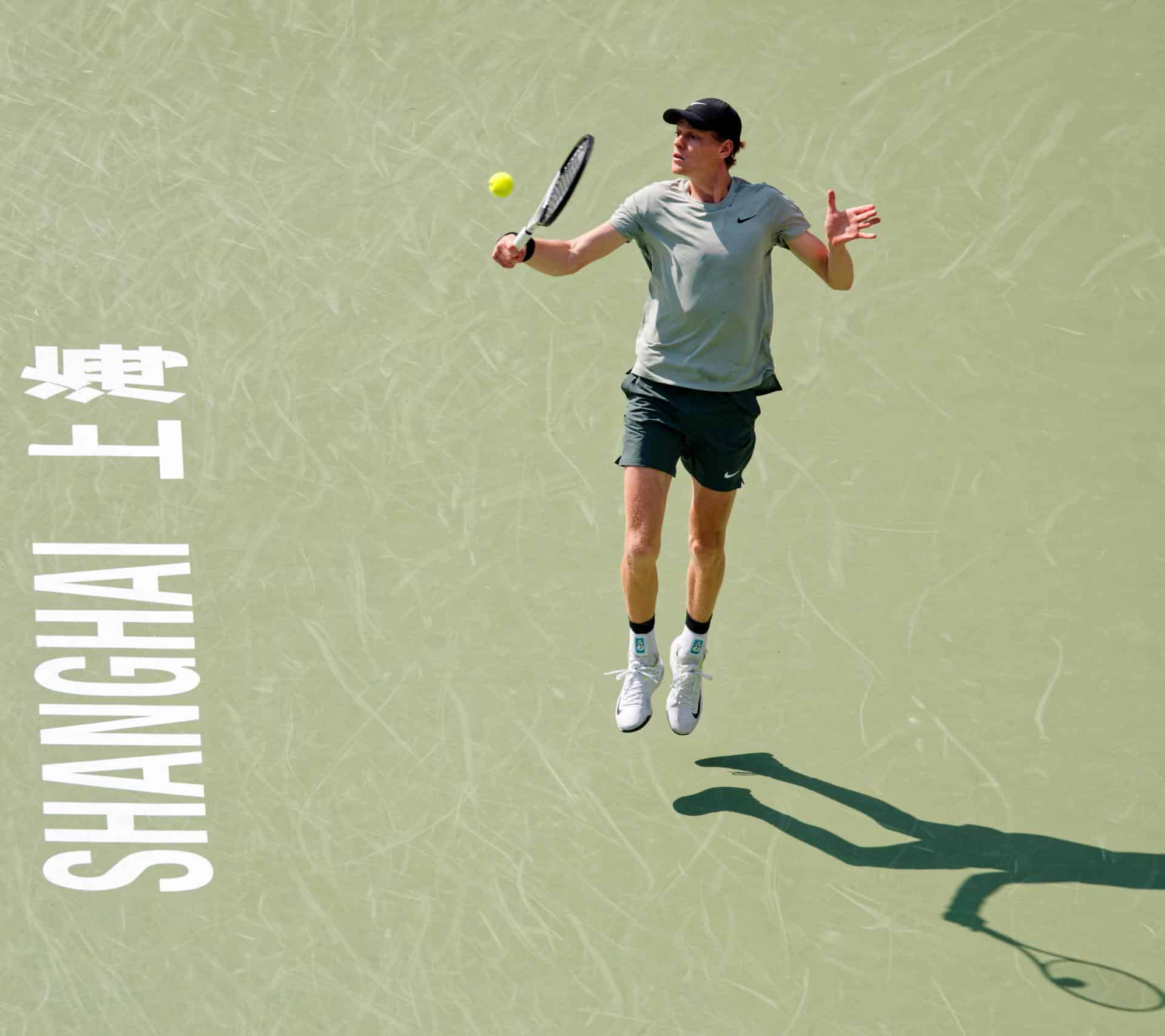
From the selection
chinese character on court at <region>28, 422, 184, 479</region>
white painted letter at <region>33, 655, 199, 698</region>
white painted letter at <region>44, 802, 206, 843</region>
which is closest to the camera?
white painted letter at <region>44, 802, 206, 843</region>

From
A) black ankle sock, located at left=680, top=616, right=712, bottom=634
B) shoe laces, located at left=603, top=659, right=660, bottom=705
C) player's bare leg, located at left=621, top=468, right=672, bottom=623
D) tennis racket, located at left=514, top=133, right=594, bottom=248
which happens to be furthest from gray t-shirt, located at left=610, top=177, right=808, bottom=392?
shoe laces, located at left=603, top=659, right=660, bottom=705

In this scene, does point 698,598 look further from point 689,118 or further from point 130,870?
point 130,870

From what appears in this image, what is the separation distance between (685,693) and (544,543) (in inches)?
43.1

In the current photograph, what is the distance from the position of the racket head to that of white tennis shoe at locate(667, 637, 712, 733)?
5.70ft

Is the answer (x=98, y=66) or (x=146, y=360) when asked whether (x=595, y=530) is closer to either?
(x=146, y=360)

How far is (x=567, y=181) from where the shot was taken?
655 cm

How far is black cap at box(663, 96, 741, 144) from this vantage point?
20.6 feet

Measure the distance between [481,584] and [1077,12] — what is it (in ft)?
Result: 13.6

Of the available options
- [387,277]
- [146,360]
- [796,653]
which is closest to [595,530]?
[796,653]

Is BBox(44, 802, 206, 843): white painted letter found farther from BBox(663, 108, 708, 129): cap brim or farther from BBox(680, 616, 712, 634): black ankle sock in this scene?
BBox(663, 108, 708, 129): cap brim

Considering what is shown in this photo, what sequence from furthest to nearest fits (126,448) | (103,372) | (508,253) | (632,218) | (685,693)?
(103,372) → (126,448) → (685,693) → (632,218) → (508,253)

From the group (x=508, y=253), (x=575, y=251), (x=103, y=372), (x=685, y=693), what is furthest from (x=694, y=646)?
(x=103, y=372)

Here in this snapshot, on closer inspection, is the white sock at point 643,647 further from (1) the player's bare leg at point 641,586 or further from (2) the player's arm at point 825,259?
(2) the player's arm at point 825,259

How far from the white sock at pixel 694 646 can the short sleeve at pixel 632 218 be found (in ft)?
5.03
